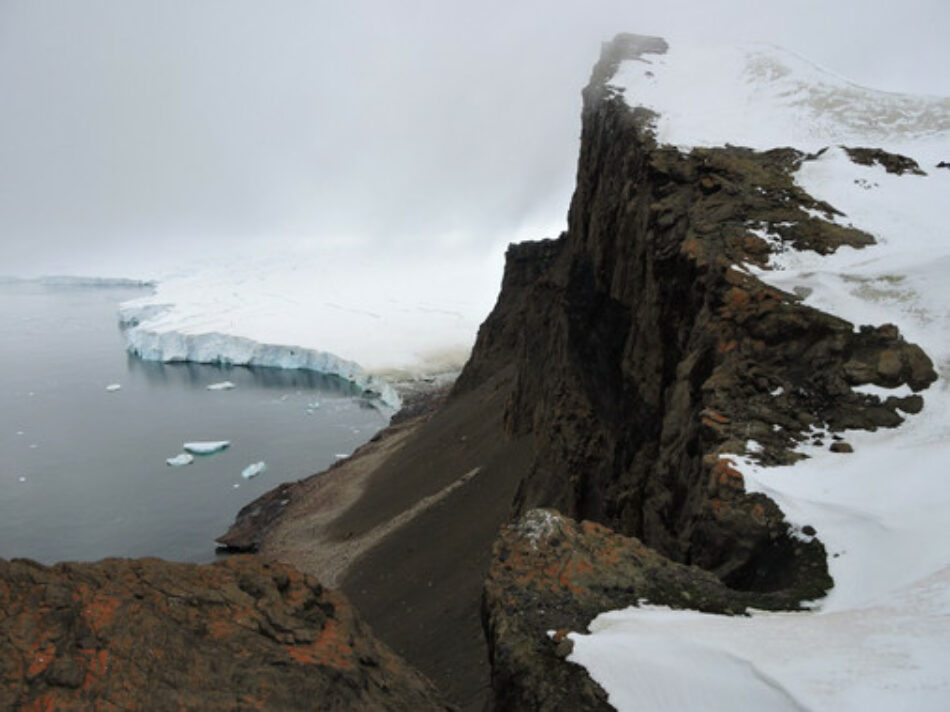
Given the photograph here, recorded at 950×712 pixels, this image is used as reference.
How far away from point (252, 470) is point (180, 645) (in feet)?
111

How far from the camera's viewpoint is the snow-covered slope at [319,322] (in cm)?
6625

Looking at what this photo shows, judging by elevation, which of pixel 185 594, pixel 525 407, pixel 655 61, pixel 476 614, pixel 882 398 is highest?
pixel 655 61

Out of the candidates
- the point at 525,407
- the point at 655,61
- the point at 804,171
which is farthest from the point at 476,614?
the point at 655,61

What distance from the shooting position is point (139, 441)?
42.5 meters

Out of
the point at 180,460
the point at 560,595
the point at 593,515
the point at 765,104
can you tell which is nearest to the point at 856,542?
the point at 560,595

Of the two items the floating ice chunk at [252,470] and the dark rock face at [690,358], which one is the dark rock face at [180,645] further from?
the floating ice chunk at [252,470]

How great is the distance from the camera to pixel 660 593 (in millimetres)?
5418

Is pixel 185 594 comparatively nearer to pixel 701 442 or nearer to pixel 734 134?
pixel 701 442

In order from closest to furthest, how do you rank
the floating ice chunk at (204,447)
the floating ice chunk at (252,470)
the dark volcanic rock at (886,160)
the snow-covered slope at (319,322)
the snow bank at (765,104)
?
the dark volcanic rock at (886,160), the snow bank at (765,104), the floating ice chunk at (252,470), the floating ice chunk at (204,447), the snow-covered slope at (319,322)

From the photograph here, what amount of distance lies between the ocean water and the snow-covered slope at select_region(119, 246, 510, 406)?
216 cm

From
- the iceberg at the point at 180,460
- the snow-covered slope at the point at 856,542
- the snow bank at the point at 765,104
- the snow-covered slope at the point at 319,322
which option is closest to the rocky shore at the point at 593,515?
the snow-covered slope at the point at 856,542

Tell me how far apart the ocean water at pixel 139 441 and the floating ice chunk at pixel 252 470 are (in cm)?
36

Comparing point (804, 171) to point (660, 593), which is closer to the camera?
point (660, 593)

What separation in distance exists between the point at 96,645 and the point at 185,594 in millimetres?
704
